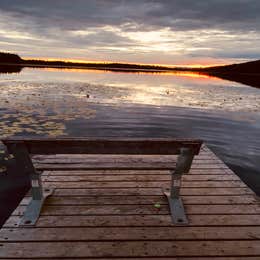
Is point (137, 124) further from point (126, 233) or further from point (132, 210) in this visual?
point (126, 233)

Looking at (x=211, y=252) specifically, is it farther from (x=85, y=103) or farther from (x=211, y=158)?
(x=85, y=103)

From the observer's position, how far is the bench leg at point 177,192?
472 cm

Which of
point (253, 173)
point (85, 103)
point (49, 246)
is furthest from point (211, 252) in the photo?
point (85, 103)

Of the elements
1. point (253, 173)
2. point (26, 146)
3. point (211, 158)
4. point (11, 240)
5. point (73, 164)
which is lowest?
point (253, 173)

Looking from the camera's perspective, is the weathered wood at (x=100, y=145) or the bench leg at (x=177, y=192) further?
the bench leg at (x=177, y=192)

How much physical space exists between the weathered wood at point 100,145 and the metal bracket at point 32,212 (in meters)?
1.13

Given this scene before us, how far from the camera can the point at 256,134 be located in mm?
14977

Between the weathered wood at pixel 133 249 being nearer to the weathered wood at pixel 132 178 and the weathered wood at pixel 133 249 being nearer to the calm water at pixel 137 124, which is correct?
the weathered wood at pixel 132 178

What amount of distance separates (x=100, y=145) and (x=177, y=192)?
196cm

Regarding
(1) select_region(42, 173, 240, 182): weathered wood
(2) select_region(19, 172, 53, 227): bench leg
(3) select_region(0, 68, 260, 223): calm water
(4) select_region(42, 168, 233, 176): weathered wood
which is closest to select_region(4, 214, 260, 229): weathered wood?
(2) select_region(19, 172, 53, 227): bench leg

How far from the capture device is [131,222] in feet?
15.5

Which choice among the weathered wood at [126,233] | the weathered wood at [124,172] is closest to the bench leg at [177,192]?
the weathered wood at [126,233]

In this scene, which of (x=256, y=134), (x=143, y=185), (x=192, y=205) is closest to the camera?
(x=192, y=205)

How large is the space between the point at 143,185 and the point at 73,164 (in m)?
1.94
